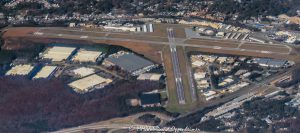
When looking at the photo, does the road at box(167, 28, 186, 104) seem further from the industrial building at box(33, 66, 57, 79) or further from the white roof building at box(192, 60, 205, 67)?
the industrial building at box(33, 66, 57, 79)

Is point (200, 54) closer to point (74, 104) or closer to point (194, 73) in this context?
point (194, 73)

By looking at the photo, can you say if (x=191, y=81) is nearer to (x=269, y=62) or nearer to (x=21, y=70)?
(x=269, y=62)

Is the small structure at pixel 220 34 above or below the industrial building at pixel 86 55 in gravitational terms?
above

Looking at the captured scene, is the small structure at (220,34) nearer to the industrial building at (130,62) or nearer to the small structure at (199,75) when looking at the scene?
the industrial building at (130,62)

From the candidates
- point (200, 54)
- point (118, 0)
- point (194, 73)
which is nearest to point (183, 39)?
point (200, 54)

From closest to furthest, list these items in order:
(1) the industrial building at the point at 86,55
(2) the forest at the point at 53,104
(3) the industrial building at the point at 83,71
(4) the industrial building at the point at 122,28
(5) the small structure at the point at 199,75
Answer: (2) the forest at the point at 53,104 → (5) the small structure at the point at 199,75 → (3) the industrial building at the point at 83,71 → (1) the industrial building at the point at 86,55 → (4) the industrial building at the point at 122,28

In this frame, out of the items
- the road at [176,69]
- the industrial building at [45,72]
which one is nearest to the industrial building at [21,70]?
the industrial building at [45,72]

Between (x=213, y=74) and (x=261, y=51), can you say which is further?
(x=261, y=51)

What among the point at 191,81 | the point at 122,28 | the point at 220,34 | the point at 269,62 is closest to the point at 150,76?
the point at 191,81
